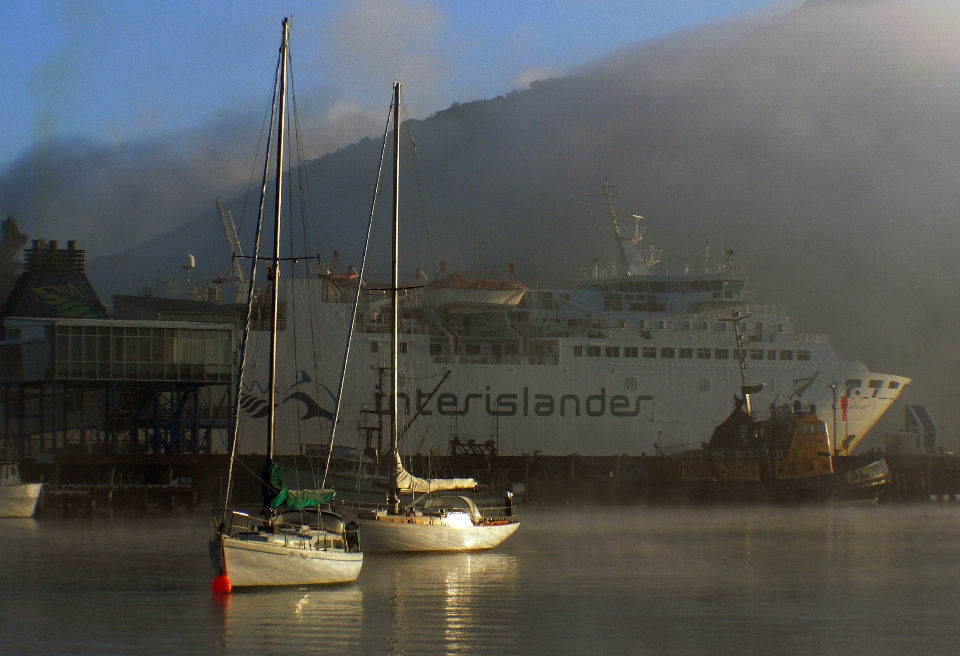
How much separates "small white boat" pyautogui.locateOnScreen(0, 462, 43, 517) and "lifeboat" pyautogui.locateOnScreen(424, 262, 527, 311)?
68.7 ft

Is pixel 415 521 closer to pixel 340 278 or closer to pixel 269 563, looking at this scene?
pixel 269 563

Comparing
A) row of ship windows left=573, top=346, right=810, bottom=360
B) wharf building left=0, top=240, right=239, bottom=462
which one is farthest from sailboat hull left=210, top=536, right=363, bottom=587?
row of ship windows left=573, top=346, right=810, bottom=360

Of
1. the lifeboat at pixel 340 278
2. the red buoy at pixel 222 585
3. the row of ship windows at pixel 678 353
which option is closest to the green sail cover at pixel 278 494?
the red buoy at pixel 222 585

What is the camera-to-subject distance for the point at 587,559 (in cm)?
2939

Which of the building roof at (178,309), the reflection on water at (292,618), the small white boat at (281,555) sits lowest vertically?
the reflection on water at (292,618)

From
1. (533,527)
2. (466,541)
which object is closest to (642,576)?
Answer: (466,541)

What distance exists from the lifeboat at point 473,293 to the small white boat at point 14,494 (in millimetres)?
20926

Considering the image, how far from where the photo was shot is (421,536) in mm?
29078

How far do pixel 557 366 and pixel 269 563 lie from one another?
34766mm

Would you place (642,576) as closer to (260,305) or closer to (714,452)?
(714,452)

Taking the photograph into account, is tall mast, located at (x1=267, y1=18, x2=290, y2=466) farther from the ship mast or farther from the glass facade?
the glass facade

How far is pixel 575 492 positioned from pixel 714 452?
6.33 m

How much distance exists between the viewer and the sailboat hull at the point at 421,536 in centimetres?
2864

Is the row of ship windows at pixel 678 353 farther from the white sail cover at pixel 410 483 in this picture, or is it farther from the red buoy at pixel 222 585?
the red buoy at pixel 222 585
